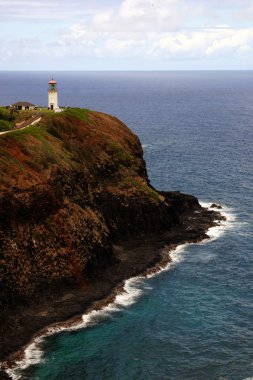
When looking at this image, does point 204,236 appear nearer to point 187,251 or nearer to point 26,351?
point 187,251

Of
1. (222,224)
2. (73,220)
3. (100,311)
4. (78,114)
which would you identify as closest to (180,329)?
(100,311)

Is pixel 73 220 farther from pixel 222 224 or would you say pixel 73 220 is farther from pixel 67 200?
pixel 222 224

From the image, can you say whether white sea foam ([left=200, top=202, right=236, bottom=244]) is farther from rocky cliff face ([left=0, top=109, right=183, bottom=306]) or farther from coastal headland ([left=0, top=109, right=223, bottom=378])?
rocky cliff face ([left=0, top=109, right=183, bottom=306])

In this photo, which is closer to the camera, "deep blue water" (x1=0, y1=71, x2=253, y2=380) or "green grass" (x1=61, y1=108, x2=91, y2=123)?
"deep blue water" (x1=0, y1=71, x2=253, y2=380)

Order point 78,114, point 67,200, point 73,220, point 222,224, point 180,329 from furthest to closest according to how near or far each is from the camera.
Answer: point 78,114 < point 222,224 < point 67,200 < point 73,220 < point 180,329

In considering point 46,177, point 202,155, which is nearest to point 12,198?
point 46,177

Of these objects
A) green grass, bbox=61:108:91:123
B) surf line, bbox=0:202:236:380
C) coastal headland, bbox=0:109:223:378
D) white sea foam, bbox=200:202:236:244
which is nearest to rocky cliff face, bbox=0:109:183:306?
coastal headland, bbox=0:109:223:378

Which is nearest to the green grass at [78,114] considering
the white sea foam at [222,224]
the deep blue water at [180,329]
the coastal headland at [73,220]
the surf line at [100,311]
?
the coastal headland at [73,220]
